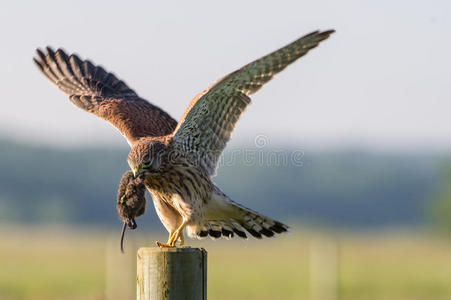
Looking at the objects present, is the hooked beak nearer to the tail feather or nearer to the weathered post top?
the tail feather

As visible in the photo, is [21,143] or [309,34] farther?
[21,143]

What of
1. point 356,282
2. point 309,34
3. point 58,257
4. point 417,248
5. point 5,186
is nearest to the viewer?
point 309,34

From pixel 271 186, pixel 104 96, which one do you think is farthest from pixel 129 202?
pixel 271 186

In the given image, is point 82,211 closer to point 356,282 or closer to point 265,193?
point 265,193

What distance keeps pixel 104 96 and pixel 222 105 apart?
2.94 m

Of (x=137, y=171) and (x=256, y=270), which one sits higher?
(x=137, y=171)

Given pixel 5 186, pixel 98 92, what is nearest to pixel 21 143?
pixel 5 186

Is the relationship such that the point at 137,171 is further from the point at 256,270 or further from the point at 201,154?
the point at 256,270

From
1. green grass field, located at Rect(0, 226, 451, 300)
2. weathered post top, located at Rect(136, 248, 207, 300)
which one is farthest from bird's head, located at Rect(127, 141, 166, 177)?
green grass field, located at Rect(0, 226, 451, 300)

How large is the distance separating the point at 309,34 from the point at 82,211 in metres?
119

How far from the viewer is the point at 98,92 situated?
1057 cm

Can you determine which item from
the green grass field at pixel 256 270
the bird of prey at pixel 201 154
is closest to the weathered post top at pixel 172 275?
the bird of prey at pixel 201 154

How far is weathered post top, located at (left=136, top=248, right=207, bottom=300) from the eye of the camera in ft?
17.0

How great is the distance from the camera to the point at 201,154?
8.15 meters
